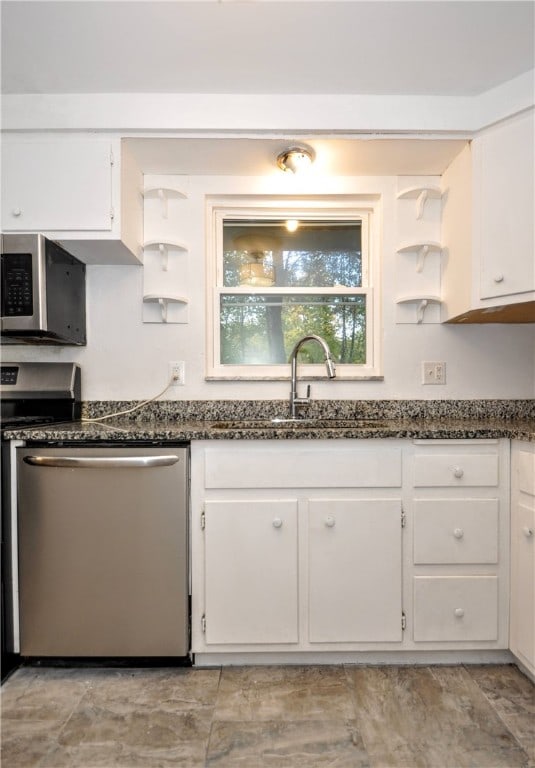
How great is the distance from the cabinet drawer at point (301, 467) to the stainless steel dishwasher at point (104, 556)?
0.16 m

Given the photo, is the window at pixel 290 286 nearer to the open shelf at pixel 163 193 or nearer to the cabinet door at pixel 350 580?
the open shelf at pixel 163 193

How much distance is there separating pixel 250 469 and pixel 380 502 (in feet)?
1.64

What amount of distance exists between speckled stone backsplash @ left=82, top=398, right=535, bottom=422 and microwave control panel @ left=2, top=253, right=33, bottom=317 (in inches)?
22.2

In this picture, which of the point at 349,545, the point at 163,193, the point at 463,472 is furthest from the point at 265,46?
the point at 349,545

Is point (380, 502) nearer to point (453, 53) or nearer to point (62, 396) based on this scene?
point (62, 396)

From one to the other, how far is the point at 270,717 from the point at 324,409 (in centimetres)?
122

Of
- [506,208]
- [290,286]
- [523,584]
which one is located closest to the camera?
[523,584]

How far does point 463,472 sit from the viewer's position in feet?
4.99

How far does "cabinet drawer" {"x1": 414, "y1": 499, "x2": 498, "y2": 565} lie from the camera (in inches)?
59.9

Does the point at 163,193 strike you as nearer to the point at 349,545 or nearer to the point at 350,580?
the point at 349,545

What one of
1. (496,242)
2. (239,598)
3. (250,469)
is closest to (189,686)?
(239,598)

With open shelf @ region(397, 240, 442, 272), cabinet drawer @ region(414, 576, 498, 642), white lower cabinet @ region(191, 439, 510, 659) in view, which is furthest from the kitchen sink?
open shelf @ region(397, 240, 442, 272)

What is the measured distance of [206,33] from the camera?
1.37m

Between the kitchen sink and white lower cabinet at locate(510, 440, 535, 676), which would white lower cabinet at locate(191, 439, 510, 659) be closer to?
white lower cabinet at locate(510, 440, 535, 676)
